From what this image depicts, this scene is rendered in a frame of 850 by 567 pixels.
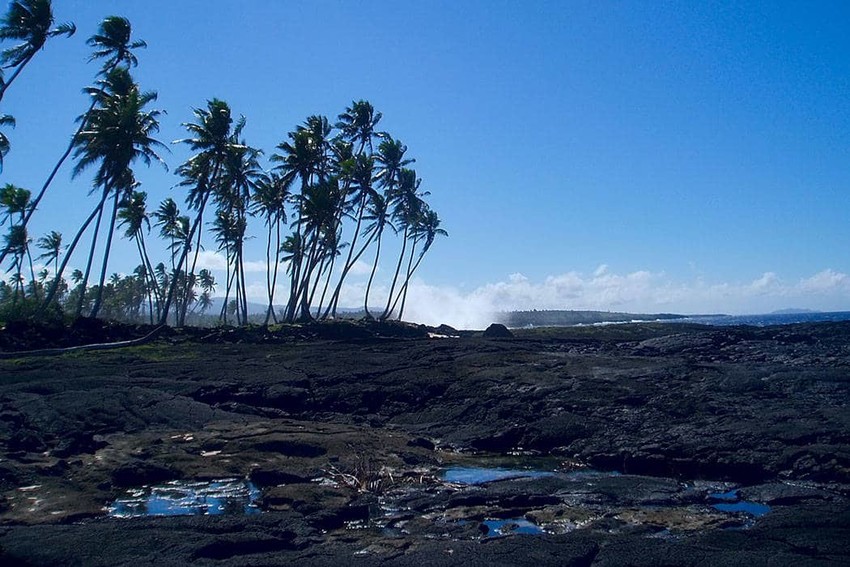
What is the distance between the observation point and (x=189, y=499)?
419 inches

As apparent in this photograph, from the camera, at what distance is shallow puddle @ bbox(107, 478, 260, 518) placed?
9938 millimetres

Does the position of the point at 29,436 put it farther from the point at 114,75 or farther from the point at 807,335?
the point at 807,335

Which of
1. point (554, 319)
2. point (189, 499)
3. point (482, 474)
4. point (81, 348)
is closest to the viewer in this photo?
point (189, 499)

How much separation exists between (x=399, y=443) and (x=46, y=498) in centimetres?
676

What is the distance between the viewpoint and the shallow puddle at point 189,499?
9.94 meters

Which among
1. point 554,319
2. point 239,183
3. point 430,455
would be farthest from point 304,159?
point 554,319

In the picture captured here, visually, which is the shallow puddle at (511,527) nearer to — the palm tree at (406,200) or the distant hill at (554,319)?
the palm tree at (406,200)

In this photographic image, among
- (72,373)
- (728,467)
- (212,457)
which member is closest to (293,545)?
(212,457)

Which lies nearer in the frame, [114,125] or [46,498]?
[46,498]

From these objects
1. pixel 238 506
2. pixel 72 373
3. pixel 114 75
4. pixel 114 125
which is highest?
pixel 114 75

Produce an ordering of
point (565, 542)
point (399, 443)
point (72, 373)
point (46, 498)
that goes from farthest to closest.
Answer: point (72, 373), point (399, 443), point (46, 498), point (565, 542)

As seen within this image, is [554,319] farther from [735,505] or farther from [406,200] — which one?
[735,505]

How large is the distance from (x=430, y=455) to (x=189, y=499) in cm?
498

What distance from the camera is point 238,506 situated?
10.2 m
